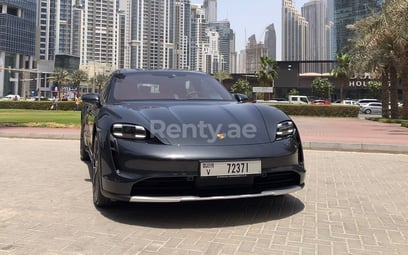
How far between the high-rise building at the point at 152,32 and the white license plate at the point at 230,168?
74.6 meters

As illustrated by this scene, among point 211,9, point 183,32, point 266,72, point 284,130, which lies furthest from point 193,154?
point 211,9

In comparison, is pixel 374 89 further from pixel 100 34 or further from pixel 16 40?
pixel 16 40

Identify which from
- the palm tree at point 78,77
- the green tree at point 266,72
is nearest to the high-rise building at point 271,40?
the green tree at point 266,72

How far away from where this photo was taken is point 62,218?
4.11 m

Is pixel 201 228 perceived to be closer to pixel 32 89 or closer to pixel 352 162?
pixel 352 162

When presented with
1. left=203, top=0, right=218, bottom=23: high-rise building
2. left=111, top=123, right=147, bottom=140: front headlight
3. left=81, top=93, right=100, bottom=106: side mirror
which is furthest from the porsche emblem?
left=203, top=0, right=218, bottom=23: high-rise building

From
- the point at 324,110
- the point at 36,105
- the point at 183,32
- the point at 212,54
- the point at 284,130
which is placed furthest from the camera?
the point at 212,54

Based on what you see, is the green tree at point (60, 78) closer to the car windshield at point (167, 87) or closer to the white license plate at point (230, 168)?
the car windshield at point (167, 87)

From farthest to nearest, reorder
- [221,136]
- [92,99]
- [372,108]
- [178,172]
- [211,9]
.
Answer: [211,9] → [372,108] → [92,99] → [221,136] → [178,172]

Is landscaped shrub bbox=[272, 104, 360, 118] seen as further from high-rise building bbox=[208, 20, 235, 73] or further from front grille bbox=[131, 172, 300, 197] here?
high-rise building bbox=[208, 20, 235, 73]

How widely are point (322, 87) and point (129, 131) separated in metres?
67.0

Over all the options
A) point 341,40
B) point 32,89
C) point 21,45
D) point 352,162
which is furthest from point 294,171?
point 32,89

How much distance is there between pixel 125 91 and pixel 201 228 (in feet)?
6.47

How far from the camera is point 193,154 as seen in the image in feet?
11.9
